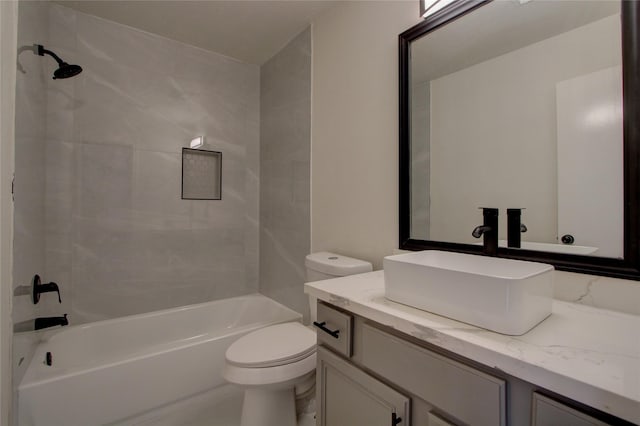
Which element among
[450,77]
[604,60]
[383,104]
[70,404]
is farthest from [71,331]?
[604,60]

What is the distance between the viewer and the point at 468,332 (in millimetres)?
674

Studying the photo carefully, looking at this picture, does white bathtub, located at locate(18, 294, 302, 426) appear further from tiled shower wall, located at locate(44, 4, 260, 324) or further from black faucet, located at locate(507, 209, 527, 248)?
black faucet, located at locate(507, 209, 527, 248)

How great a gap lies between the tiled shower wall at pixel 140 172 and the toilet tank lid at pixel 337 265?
122 cm

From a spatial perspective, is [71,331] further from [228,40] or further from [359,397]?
[228,40]

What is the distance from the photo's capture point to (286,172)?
236 cm

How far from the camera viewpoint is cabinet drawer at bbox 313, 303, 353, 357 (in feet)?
3.05

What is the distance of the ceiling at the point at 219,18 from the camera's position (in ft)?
6.13

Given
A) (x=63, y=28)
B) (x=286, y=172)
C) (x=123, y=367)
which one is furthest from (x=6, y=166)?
(x=63, y=28)

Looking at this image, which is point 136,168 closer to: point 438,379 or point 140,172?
point 140,172

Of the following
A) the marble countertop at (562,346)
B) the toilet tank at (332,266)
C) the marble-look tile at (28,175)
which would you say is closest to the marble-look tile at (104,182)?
the marble-look tile at (28,175)

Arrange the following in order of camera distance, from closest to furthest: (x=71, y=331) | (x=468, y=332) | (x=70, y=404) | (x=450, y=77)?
(x=468, y=332)
(x=450, y=77)
(x=70, y=404)
(x=71, y=331)

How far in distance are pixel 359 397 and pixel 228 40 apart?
2.52 metres

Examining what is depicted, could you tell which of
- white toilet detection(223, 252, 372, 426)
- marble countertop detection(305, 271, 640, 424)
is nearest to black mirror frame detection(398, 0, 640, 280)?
Answer: marble countertop detection(305, 271, 640, 424)

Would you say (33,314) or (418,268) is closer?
(418,268)
